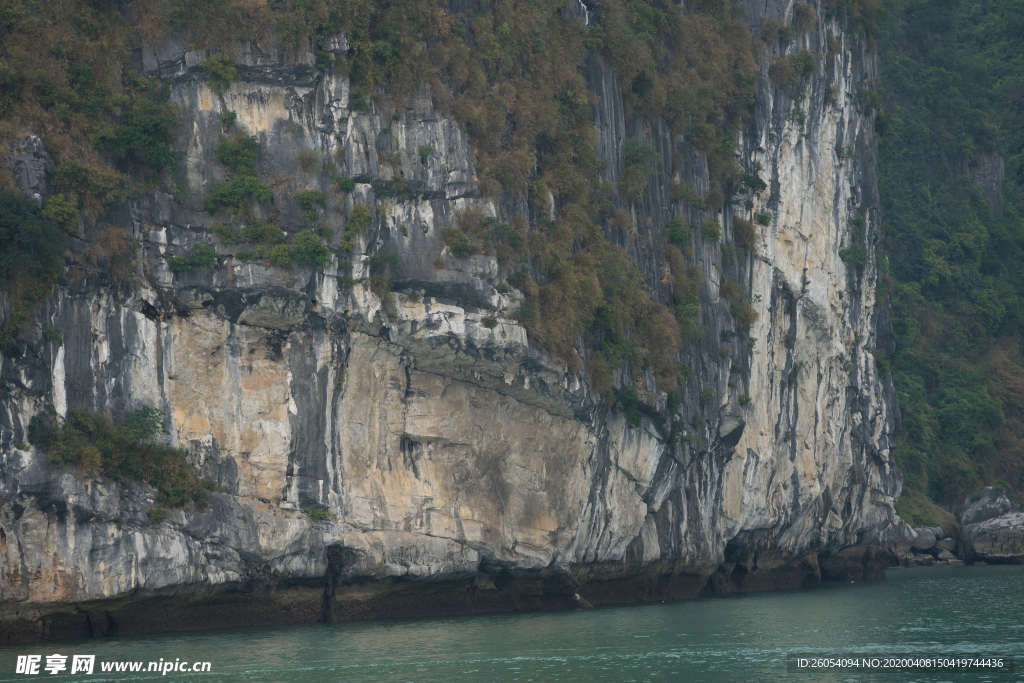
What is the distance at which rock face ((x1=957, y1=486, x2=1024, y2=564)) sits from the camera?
3969 centimetres

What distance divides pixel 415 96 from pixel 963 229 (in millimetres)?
35007

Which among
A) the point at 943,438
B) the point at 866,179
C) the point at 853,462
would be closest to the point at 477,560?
the point at 853,462

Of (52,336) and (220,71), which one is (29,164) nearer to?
(52,336)

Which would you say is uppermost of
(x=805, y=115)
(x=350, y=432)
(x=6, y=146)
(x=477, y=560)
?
(x=805, y=115)

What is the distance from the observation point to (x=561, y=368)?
80.2 feet

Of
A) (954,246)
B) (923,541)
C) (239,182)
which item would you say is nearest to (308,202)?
(239,182)

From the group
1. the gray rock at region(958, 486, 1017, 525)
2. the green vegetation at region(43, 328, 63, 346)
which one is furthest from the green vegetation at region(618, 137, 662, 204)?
the gray rock at region(958, 486, 1017, 525)

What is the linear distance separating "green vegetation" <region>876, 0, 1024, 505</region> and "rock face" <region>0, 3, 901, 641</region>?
19.2 m

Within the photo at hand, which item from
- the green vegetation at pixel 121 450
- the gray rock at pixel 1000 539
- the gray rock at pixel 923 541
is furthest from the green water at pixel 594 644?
the gray rock at pixel 923 541

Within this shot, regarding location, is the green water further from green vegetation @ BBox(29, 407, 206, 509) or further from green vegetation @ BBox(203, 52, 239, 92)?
green vegetation @ BBox(203, 52, 239, 92)

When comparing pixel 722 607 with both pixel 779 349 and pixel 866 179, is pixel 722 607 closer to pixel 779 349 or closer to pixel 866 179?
pixel 779 349

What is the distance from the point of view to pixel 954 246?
50.2 metres

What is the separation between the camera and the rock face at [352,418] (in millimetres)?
A: 19703

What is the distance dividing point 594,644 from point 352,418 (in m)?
7.08
